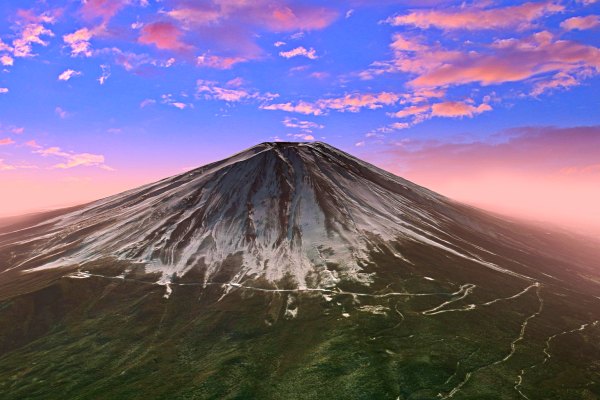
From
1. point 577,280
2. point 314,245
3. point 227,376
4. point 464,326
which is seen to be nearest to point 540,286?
point 577,280

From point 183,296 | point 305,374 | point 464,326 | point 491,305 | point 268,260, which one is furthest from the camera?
point 268,260

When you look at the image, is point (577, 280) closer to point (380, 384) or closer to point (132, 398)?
point (380, 384)

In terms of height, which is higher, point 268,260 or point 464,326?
point 268,260

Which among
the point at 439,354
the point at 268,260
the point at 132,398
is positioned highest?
the point at 268,260

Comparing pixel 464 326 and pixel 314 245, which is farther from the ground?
pixel 314 245

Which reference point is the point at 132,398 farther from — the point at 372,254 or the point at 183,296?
the point at 372,254

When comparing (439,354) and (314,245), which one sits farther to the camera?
(314,245)

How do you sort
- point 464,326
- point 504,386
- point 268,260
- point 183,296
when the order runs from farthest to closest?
1. point 268,260
2. point 183,296
3. point 464,326
4. point 504,386

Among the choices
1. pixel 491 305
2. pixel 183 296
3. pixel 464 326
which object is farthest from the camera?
pixel 183 296

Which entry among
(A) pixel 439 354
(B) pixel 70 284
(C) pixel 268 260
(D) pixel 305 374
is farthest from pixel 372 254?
(B) pixel 70 284
